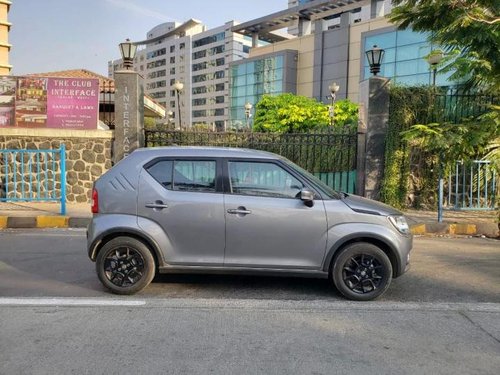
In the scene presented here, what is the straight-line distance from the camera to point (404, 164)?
12039mm

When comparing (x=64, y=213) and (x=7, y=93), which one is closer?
(x=64, y=213)

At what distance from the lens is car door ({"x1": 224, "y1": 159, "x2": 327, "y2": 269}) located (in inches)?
205

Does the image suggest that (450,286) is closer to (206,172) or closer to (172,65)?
(206,172)

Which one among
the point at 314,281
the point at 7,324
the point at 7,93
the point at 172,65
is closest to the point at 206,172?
the point at 314,281

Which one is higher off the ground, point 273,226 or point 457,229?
point 273,226

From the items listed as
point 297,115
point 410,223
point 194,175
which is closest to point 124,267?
point 194,175

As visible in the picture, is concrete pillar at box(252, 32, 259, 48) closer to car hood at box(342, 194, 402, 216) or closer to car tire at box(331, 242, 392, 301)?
car hood at box(342, 194, 402, 216)

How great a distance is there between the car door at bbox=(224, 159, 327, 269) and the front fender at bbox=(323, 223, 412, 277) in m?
0.10

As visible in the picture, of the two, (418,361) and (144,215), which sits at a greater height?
(144,215)

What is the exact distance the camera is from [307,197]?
5.16 meters

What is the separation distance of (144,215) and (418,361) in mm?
3118

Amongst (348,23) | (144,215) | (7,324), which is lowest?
(7,324)

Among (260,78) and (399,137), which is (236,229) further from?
(260,78)

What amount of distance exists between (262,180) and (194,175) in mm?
776
